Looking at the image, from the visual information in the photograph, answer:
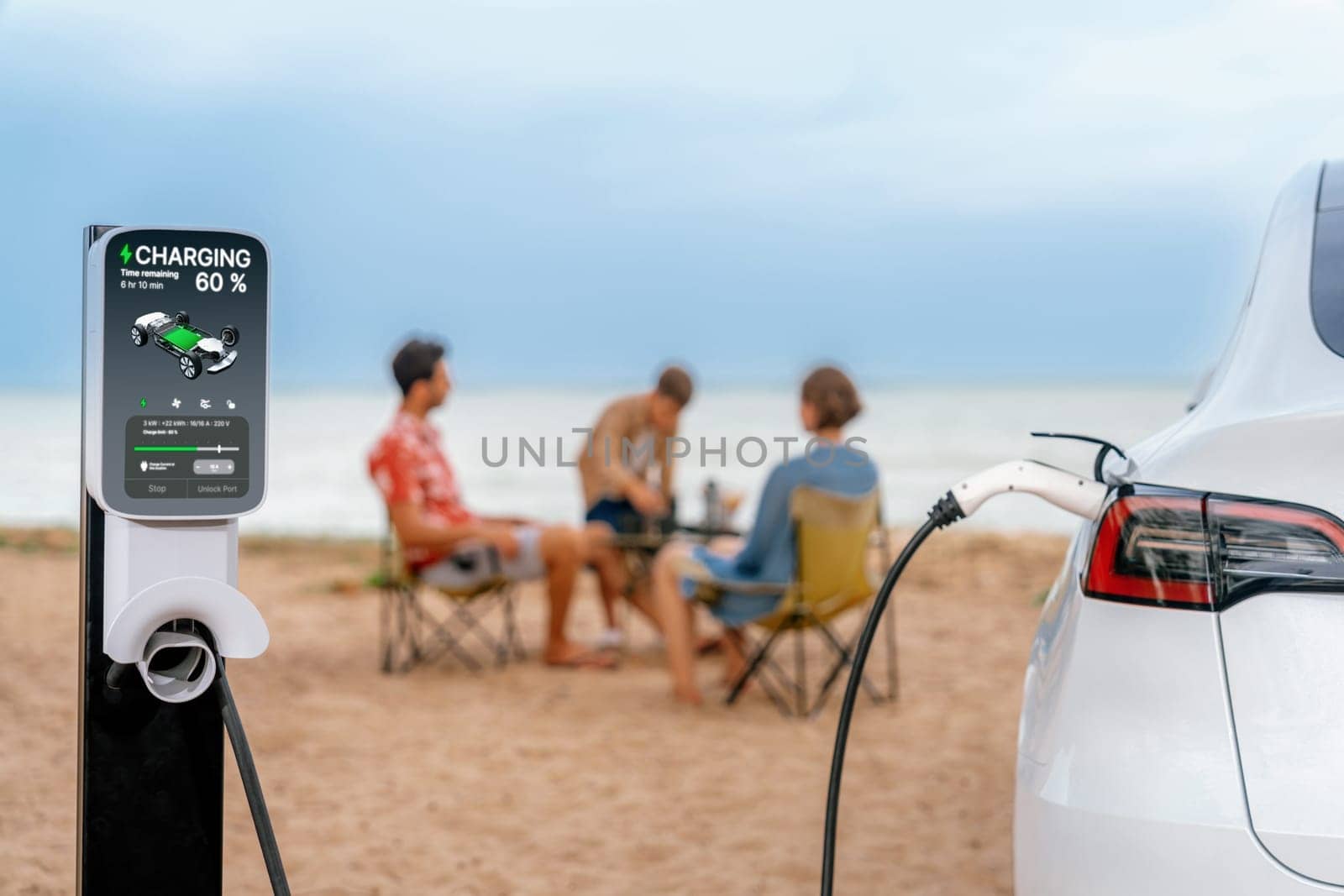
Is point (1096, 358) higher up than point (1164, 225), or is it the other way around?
point (1164, 225)

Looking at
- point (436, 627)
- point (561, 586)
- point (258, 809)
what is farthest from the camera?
point (436, 627)

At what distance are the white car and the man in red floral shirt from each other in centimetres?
434

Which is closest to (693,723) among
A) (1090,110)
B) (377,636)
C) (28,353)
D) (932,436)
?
(377,636)

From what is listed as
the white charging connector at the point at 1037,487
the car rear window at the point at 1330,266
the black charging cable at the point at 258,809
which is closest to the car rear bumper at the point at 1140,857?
the white charging connector at the point at 1037,487

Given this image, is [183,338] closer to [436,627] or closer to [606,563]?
[606,563]

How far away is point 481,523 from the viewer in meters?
6.15

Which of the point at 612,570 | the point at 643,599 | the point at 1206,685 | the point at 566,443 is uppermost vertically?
the point at 1206,685

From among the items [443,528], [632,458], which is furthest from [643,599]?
[443,528]

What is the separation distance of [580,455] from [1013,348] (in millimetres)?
38616

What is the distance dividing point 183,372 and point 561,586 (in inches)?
172

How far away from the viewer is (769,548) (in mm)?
5234

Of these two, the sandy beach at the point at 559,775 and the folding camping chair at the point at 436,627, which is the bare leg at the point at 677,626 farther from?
the folding camping chair at the point at 436,627

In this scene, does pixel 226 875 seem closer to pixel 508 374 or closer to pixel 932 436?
pixel 932 436

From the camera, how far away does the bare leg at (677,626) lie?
18.2 feet
